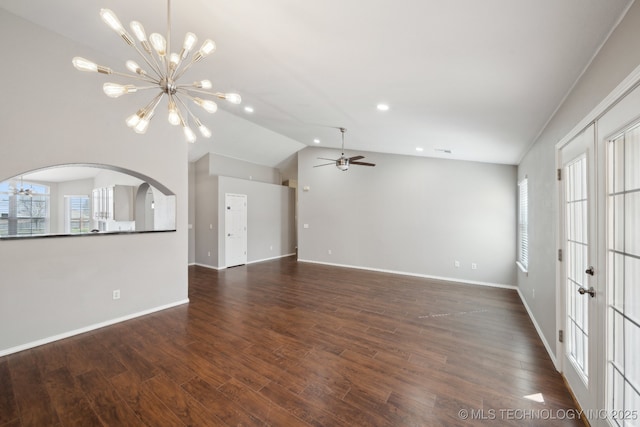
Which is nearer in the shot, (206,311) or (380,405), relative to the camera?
(380,405)

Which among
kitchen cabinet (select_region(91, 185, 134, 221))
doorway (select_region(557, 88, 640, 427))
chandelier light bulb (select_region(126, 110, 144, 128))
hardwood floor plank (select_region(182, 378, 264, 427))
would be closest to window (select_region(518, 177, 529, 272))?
doorway (select_region(557, 88, 640, 427))

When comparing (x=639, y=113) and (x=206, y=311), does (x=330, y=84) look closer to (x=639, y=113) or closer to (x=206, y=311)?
(x=639, y=113)

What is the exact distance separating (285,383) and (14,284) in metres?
3.13

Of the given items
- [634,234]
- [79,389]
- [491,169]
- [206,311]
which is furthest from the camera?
[491,169]

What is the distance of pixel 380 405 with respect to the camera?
197 cm

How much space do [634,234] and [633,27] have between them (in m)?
1.03

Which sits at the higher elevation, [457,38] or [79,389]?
[457,38]

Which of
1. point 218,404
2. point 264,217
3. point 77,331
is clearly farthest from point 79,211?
point 218,404

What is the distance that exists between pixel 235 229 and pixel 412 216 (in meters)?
4.91

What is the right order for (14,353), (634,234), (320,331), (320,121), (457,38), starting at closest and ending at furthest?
(634,234), (457,38), (14,353), (320,331), (320,121)

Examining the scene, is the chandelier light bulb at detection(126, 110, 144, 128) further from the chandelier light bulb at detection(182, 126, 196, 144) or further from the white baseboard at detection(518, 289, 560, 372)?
the white baseboard at detection(518, 289, 560, 372)

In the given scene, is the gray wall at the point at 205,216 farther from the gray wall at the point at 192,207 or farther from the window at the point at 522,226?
the window at the point at 522,226

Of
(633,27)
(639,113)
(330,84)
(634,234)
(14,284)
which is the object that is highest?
(330,84)

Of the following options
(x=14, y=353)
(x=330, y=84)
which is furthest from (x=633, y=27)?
(x=14, y=353)
